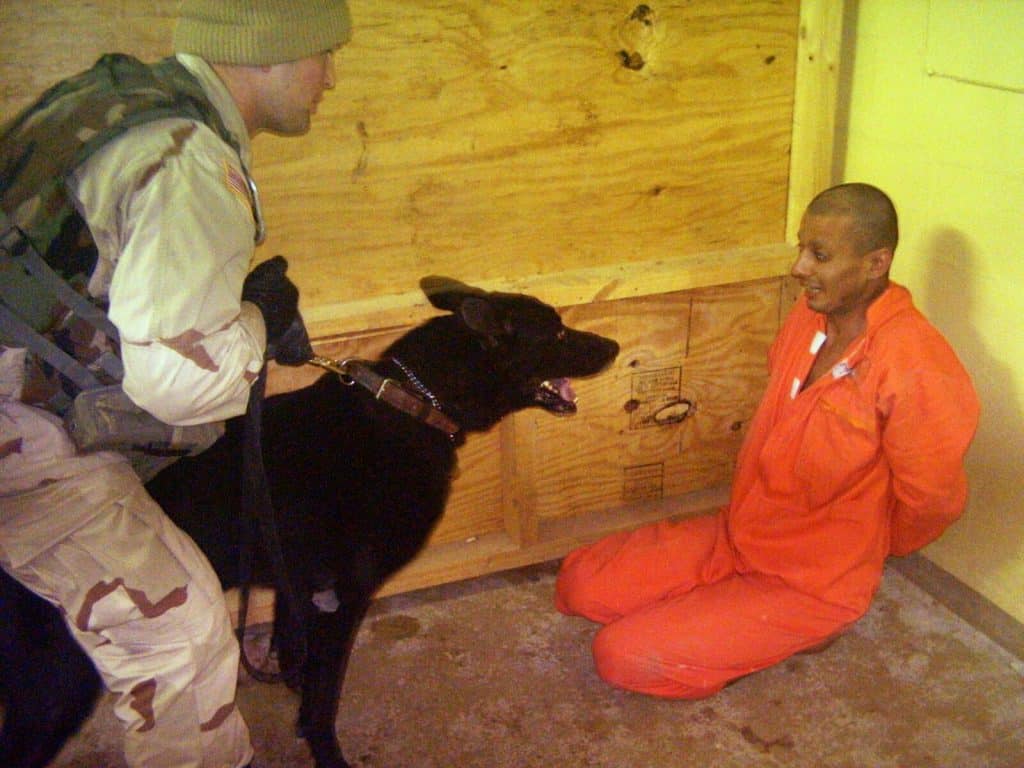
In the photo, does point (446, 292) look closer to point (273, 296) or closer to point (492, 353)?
point (492, 353)

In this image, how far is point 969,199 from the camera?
2711 millimetres

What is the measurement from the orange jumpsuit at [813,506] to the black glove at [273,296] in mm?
1377

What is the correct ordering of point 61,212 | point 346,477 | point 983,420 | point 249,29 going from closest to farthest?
point 61,212, point 249,29, point 346,477, point 983,420

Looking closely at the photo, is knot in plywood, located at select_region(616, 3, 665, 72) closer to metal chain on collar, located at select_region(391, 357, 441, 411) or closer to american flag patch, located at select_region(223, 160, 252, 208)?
metal chain on collar, located at select_region(391, 357, 441, 411)

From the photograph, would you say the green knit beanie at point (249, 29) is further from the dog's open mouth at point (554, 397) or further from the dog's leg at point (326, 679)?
the dog's leg at point (326, 679)

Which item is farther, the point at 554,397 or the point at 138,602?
the point at 554,397

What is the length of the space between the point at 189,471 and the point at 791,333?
1778mm

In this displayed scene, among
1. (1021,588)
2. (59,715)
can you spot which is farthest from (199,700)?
(1021,588)

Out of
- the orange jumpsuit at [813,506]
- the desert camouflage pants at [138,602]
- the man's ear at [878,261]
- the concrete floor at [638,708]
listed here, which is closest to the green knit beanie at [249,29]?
the desert camouflage pants at [138,602]

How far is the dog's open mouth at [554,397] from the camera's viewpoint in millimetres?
2740

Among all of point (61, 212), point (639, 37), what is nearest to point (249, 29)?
point (61, 212)

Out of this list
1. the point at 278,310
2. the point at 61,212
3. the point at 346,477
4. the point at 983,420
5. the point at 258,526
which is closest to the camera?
Answer: the point at 61,212

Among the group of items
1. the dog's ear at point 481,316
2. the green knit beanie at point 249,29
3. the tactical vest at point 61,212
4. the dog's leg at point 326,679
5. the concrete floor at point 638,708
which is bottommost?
the concrete floor at point 638,708

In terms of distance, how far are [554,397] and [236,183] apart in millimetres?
1272
